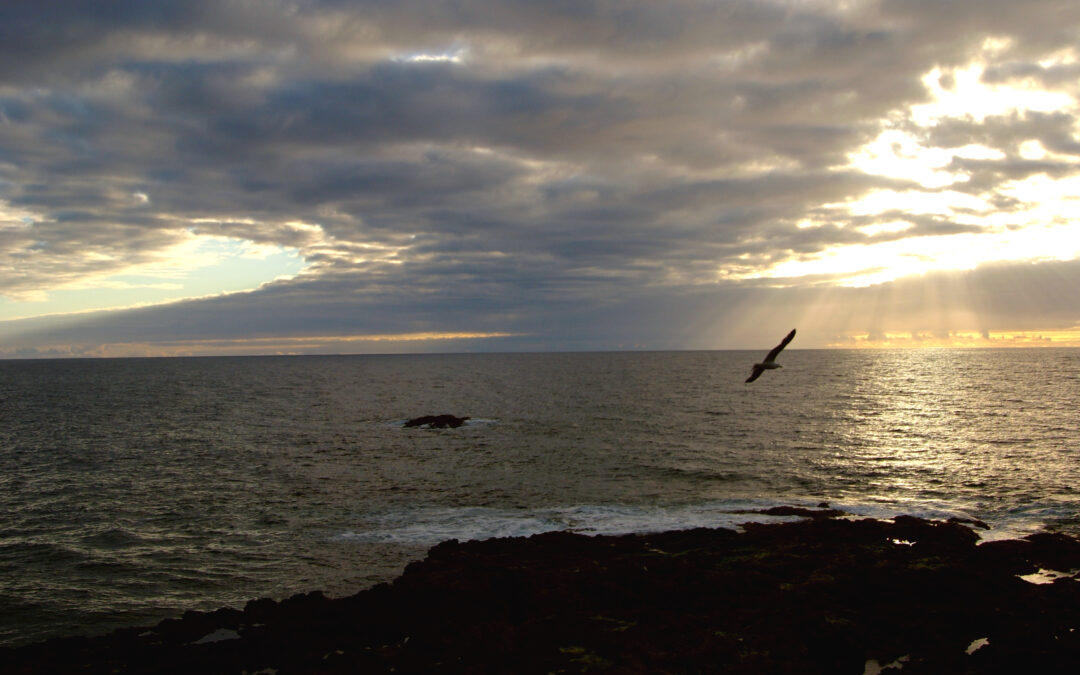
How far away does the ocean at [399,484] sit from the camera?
23953 mm

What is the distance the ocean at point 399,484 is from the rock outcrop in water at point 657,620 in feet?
10.0

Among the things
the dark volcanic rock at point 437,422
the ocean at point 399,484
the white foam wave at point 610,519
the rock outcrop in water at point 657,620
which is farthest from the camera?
the dark volcanic rock at point 437,422

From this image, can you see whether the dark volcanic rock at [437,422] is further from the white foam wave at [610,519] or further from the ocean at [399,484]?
the white foam wave at [610,519]

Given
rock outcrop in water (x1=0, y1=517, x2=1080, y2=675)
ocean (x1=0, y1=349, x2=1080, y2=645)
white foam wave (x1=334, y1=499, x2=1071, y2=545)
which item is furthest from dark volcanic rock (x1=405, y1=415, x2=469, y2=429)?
rock outcrop in water (x1=0, y1=517, x2=1080, y2=675)

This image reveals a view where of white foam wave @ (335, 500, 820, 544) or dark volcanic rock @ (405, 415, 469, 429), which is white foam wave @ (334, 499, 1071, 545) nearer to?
white foam wave @ (335, 500, 820, 544)

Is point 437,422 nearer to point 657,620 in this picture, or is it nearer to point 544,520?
point 544,520

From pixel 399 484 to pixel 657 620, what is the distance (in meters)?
24.2

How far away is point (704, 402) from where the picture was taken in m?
87.8

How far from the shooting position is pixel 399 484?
3888 centimetres

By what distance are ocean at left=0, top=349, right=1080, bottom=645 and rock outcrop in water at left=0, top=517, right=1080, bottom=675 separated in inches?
120

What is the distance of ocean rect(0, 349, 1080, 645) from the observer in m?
24.0

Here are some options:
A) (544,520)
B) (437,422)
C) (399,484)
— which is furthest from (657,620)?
(437,422)

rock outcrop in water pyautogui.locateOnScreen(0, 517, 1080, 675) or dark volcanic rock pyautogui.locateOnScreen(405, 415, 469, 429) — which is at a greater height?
rock outcrop in water pyautogui.locateOnScreen(0, 517, 1080, 675)

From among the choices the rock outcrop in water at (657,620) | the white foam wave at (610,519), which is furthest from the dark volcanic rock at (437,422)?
the rock outcrop in water at (657,620)
